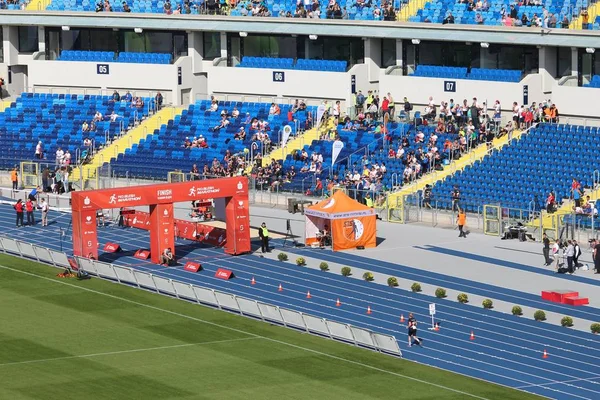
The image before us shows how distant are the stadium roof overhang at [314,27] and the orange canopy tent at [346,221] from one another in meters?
15.3

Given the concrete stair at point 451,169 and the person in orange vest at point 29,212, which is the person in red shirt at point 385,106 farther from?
the person in orange vest at point 29,212

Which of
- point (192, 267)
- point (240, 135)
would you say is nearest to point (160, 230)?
point (192, 267)

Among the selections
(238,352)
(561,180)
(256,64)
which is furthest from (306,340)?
(256,64)

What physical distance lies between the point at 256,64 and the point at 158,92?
604cm

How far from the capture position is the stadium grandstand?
4731cm

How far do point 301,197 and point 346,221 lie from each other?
1055 centimetres

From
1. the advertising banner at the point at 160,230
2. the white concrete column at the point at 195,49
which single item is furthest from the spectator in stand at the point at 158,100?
the advertising banner at the point at 160,230

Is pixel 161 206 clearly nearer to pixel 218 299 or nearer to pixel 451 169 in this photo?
pixel 218 299

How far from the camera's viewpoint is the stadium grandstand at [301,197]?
47.3 m

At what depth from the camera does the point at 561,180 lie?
66562 mm

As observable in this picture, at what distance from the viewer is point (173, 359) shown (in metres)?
47.0

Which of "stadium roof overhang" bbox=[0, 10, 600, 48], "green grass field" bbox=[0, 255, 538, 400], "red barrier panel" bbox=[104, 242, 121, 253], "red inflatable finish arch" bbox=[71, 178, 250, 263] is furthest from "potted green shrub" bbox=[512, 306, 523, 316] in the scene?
"stadium roof overhang" bbox=[0, 10, 600, 48]

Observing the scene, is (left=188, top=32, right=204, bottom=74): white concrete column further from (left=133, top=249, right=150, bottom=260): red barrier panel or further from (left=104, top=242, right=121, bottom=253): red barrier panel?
(left=133, top=249, right=150, bottom=260): red barrier panel

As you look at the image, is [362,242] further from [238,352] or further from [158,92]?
[158,92]
